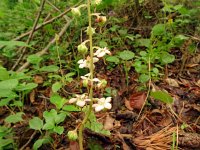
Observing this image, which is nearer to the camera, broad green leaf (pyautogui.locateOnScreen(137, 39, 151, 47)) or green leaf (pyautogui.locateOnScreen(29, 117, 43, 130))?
green leaf (pyautogui.locateOnScreen(29, 117, 43, 130))

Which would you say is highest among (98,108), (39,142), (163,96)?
(98,108)

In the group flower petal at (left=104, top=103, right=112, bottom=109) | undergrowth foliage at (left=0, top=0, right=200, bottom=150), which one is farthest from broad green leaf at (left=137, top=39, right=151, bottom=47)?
flower petal at (left=104, top=103, right=112, bottom=109)

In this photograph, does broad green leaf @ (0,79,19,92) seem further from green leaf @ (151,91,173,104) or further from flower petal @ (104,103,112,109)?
green leaf @ (151,91,173,104)

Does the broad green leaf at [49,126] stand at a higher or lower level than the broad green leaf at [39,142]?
higher

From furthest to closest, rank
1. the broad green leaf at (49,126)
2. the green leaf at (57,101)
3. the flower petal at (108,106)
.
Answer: the green leaf at (57,101) → the broad green leaf at (49,126) → the flower petal at (108,106)

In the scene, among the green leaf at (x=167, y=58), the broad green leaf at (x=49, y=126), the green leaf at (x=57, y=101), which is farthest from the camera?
the green leaf at (x=167, y=58)

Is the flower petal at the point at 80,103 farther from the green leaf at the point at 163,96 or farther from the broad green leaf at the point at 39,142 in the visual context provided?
the green leaf at the point at 163,96

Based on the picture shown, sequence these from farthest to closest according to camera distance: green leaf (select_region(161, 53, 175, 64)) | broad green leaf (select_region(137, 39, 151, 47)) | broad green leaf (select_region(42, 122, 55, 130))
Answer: broad green leaf (select_region(137, 39, 151, 47)), green leaf (select_region(161, 53, 175, 64)), broad green leaf (select_region(42, 122, 55, 130))

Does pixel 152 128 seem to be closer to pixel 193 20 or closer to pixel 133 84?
pixel 133 84

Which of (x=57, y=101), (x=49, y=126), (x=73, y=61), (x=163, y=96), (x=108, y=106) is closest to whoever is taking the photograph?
(x=108, y=106)

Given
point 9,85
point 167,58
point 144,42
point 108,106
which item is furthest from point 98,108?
point 144,42

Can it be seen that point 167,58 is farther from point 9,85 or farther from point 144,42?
point 9,85

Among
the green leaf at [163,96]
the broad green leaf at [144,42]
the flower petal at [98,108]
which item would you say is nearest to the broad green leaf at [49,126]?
the flower petal at [98,108]

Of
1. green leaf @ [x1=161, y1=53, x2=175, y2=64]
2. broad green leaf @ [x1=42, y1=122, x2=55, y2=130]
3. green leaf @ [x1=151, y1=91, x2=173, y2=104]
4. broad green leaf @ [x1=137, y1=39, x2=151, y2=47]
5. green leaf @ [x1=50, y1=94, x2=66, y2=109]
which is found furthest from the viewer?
broad green leaf @ [x1=137, y1=39, x2=151, y2=47]
